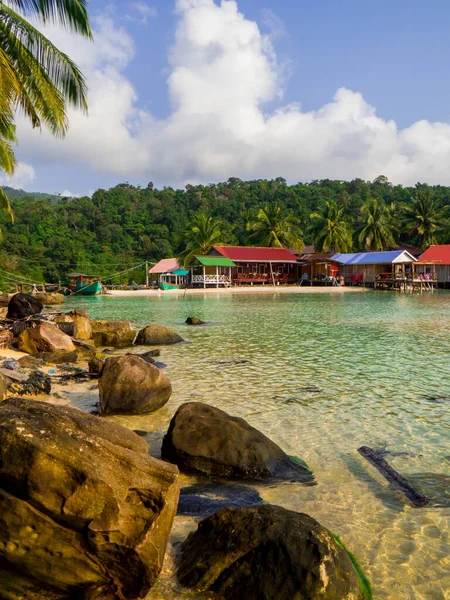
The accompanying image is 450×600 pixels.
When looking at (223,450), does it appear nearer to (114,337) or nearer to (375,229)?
(114,337)

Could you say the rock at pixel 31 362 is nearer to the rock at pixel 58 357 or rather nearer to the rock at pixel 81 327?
the rock at pixel 58 357

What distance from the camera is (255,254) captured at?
54812mm

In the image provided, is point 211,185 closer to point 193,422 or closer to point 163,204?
point 163,204

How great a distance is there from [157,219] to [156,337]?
58.0 meters

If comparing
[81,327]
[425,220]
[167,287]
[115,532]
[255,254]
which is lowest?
[115,532]

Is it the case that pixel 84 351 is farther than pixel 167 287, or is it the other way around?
pixel 167 287

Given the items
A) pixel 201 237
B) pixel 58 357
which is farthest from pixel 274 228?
pixel 58 357

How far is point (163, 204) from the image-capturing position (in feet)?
247

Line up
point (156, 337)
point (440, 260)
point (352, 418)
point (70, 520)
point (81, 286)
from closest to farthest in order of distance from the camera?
point (70, 520)
point (352, 418)
point (156, 337)
point (81, 286)
point (440, 260)

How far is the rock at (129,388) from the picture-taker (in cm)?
757

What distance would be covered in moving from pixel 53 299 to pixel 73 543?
3451 centimetres

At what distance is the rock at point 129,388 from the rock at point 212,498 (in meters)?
2.76

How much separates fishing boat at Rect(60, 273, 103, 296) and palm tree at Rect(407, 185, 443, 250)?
126 feet

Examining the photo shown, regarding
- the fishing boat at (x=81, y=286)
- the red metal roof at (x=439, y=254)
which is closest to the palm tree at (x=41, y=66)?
the fishing boat at (x=81, y=286)
